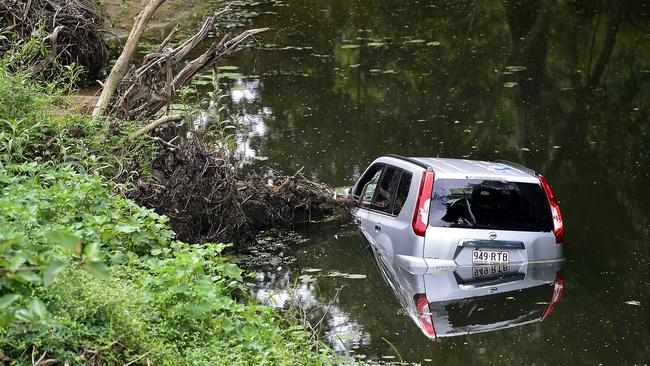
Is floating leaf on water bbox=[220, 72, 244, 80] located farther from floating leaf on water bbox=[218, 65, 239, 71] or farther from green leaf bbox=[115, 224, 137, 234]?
green leaf bbox=[115, 224, 137, 234]

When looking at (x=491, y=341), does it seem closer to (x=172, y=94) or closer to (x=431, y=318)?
(x=431, y=318)

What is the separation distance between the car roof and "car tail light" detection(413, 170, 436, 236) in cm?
12

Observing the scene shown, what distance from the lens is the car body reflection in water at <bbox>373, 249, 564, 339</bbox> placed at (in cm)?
945

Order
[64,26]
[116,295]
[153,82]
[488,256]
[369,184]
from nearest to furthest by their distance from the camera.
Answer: [116,295]
[488,256]
[153,82]
[369,184]
[64,26]

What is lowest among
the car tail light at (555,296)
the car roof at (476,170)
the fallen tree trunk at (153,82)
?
the car tail light at (555,296)

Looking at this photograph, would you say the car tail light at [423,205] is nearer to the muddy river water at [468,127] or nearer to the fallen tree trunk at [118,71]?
the muddy river water at [468,127]

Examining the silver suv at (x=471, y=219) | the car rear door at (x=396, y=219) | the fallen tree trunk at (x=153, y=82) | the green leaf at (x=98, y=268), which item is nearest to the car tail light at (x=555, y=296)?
the silver suv at (x=471, y=219)

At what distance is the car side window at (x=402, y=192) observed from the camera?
11109mm

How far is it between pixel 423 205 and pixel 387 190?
4.45ft

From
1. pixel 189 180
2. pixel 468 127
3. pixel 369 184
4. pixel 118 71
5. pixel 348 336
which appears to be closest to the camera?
pixel 348 336

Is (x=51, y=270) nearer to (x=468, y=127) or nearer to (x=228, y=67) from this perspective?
(x=468, y=127)

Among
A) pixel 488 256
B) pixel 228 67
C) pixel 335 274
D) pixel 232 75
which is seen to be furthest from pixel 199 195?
pixel 228 67

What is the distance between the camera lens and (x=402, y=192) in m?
11.2

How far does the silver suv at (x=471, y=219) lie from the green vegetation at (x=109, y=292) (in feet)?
10.2
